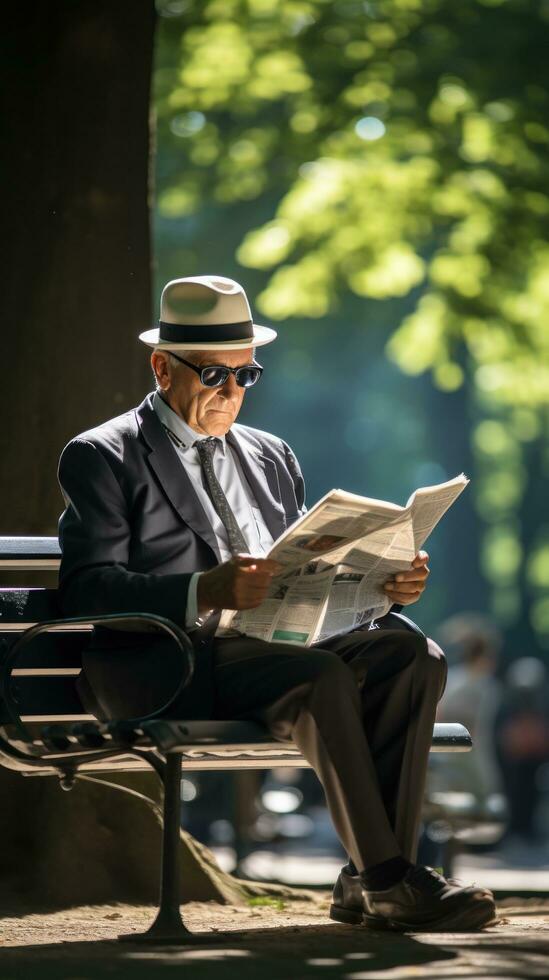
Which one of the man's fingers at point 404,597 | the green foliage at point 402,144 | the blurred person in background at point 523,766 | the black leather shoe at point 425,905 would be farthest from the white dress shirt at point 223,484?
the blurred person in background at point 523,766

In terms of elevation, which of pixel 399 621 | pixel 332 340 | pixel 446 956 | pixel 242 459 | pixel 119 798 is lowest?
pixel 332 340

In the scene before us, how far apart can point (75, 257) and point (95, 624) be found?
2588 millimetres

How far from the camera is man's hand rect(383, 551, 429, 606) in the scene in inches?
209

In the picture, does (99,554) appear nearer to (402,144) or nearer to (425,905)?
(425,905)

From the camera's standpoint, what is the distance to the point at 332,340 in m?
33.0

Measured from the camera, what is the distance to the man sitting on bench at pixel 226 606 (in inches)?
189

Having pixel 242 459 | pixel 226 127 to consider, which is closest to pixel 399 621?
pixel 242 459

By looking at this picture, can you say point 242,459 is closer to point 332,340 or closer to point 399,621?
point 399,621

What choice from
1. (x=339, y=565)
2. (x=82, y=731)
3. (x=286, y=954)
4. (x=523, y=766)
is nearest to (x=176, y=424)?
(x=339, y=565)

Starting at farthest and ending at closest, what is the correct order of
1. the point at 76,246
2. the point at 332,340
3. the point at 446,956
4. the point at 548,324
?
the point at 332,340 < the point at 548,324 < the point at 76,246 < the point at 446,956

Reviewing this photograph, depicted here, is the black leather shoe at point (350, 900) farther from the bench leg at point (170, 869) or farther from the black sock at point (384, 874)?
the bench leg at point (170, 869)

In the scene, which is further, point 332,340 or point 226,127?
point 332,340

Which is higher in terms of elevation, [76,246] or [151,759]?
[76,246]

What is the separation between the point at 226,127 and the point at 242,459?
8521 mm
